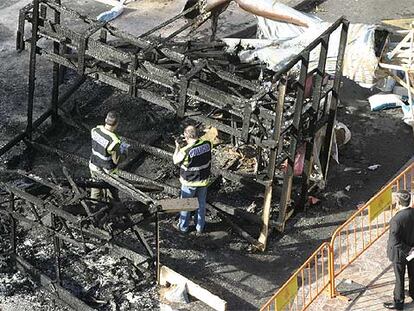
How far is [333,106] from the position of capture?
13.0 meters

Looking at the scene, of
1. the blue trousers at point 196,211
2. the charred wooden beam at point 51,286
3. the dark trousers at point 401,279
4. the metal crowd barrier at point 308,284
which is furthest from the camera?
the blue trousers at point 196,211

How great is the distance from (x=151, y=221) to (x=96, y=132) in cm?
171

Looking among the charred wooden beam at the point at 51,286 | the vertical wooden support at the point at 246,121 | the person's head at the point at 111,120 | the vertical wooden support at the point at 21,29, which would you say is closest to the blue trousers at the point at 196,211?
the vertical wooden support at the point at 246,121

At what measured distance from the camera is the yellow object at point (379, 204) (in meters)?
11.8

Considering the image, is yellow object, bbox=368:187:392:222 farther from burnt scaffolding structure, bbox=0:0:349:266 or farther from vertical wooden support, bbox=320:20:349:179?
vertical wooden support, bbox=320:20:349:179

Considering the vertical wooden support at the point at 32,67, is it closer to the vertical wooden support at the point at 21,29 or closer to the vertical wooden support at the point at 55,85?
the vertical wooden support at the point at 21,29

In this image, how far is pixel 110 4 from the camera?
20078 mm

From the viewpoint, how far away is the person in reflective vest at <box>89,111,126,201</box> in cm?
1196

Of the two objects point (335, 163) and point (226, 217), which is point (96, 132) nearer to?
point (226, 217)

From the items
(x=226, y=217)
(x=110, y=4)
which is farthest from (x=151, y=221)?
(x=110, y=4)

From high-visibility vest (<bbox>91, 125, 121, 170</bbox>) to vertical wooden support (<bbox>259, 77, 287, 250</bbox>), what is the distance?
2.16 metres

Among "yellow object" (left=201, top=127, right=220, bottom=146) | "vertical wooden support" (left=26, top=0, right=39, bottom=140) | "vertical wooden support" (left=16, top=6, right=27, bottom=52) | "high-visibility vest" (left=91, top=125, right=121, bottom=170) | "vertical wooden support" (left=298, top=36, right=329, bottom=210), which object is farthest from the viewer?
"yellow object" (left=201, top=127, right=220, bottom=146)

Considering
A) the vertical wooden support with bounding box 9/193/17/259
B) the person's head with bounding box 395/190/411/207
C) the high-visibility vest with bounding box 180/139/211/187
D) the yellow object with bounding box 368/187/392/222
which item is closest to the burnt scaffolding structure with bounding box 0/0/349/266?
the high-visibility vest with bounding box 180/139/211/187

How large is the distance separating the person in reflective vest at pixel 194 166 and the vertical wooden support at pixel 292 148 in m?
1.14
